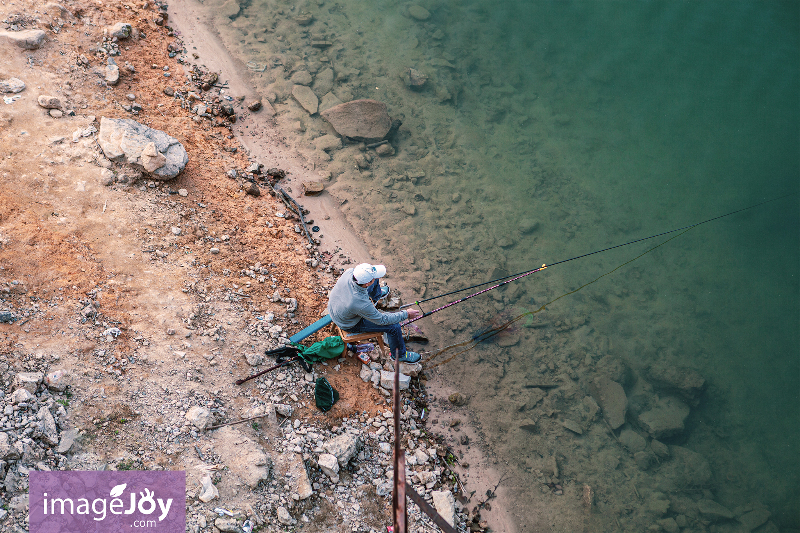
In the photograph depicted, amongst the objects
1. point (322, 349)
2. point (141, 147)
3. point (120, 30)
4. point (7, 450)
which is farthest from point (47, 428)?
point (120, 30)

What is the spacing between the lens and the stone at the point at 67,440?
189 inches

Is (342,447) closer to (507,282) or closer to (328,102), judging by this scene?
(507,282)

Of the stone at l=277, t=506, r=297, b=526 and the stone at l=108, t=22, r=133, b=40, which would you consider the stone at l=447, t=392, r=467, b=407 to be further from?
the stone at l=108, t=22, r=133, b=40

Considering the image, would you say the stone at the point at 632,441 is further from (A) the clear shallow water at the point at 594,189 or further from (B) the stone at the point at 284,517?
(B) the stone at the point at 284,517

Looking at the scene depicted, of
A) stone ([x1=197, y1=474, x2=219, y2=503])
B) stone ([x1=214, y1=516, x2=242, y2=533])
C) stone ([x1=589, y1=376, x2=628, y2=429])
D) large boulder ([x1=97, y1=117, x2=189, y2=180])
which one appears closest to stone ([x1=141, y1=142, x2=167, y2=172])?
large boulder ([x1=97, y1=117, x2=189, y2=180])

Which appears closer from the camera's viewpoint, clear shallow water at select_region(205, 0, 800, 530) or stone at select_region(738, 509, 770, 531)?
stone at select_region(738, 509, 770, 531)

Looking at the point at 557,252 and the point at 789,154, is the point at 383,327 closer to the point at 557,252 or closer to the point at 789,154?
the point at 557,252

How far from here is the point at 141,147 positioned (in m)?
7.48

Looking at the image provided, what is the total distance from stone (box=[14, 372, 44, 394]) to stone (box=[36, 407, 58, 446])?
0.25m

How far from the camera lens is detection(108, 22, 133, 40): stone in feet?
30.3

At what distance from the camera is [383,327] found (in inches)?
264

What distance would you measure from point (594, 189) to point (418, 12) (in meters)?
6.17

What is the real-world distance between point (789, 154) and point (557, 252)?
6.25m

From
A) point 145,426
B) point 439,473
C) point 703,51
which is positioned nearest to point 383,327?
point 439,473
